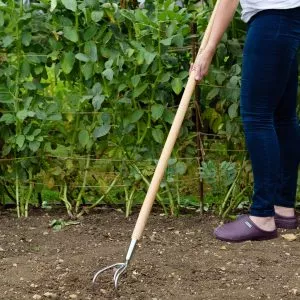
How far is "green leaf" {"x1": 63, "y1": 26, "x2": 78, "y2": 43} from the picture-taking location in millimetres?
4496

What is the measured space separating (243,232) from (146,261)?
65cm

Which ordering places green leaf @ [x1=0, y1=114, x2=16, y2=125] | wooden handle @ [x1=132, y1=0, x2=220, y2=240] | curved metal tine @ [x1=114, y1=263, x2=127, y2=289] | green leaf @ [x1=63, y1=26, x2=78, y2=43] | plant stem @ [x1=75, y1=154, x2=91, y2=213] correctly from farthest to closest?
plant stem @ [x1=75, y1=154, x2=91, y2=213], green leaf @ [x1=0, y1=114, x2=16, y2=125], green leaf @ [x1=63, y1=26, x2=78, y2=43], wooden handle @ [x1=132, y1=0, x2=220, y2=240], curved metal tine @ [x1=114, y1=263, x2=127, y2=289]

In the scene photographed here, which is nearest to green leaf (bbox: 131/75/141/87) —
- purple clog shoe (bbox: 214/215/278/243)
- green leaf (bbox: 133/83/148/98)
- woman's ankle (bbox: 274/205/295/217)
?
green leaf (bbox: 133/83/148/98)

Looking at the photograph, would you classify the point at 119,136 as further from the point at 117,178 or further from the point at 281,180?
the point at 281,180

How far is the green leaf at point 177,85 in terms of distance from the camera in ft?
14.7

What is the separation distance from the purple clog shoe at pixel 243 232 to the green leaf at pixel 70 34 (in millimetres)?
1320

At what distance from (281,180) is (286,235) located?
31cm

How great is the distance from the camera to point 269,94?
13.3 ft

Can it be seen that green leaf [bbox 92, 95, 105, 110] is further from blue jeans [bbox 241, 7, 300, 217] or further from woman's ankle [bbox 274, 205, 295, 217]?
woman's ankle [bbox 274, 205, 295, 217]

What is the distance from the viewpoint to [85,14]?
4488 mm

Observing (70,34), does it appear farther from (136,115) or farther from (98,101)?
(136,115)

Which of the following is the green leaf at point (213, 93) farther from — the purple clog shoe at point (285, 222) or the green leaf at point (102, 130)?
the purple clog shoe at point (285, 222)

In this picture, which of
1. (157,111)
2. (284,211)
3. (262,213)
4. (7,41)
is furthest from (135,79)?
(284,211)

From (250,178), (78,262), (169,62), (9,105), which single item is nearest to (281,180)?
(250,178)
